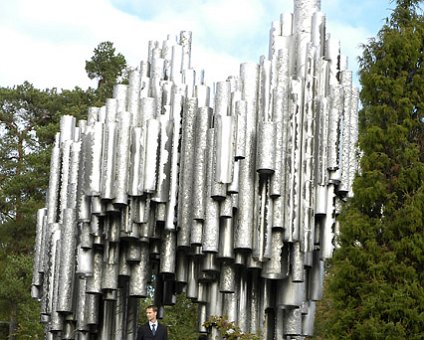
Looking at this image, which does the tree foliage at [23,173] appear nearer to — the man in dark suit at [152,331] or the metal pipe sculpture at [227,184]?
the metal pipe sculpture at [227,184]

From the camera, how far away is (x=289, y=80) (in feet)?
46.3

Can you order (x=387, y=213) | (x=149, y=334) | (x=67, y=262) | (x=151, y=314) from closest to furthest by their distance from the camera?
(x=151, y=314)
(x=149, y=334)
(x=67, y=262)
(x=387, y=213)

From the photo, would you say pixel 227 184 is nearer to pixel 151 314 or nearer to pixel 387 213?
pixel 151 314

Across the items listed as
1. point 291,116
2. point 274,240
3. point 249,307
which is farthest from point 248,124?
point 249,307

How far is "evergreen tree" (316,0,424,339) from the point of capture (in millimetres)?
19047

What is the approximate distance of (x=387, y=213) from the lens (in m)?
20.2

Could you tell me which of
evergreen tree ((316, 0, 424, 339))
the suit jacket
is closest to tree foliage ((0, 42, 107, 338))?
evergreen tree ((316, 0, 424, 339))

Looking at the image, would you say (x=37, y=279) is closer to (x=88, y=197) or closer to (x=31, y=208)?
(x=88, y=197)

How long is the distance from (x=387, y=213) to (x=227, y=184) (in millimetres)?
7071

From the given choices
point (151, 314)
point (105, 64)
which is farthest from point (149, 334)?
point (105, 64)

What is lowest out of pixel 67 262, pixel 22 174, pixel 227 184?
pixel 67 262

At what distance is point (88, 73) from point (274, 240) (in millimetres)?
26574

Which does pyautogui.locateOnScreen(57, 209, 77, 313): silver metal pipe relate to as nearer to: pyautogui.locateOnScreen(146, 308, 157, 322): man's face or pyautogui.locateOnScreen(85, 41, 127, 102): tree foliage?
pyautogui.locateOnScreen(146, 308, 157, 322): man's face

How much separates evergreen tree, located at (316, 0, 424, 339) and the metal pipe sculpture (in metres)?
4.19
